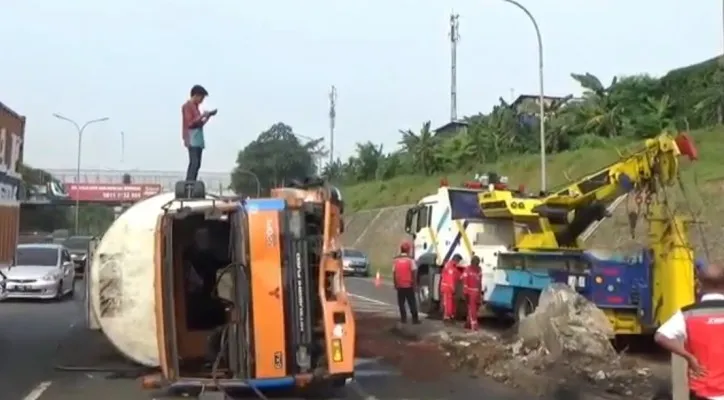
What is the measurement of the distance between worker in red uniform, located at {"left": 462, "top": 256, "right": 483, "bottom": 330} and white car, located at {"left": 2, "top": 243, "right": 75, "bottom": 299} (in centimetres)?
1100

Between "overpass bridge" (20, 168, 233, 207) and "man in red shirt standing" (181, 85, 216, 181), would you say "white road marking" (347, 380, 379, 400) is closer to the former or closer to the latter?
"man in red shirt standing" (181, 85, 216, 181)

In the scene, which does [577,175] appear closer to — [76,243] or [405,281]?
[76,243]

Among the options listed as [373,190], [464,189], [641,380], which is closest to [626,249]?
[641,380]

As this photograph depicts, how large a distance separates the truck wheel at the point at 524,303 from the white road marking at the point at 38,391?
8339 mm

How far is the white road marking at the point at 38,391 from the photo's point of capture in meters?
11.5

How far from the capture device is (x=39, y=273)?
25438 millimetres

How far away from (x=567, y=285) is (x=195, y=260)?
20.2 ft

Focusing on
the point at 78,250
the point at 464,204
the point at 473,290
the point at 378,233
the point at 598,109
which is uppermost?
the point at 598,109

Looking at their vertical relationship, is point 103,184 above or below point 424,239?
above

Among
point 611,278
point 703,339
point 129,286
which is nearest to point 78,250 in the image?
point 611,278

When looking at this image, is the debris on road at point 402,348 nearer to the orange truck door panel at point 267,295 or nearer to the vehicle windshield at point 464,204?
the vehicle windshield at point 464,204

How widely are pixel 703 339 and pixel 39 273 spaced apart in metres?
21.8

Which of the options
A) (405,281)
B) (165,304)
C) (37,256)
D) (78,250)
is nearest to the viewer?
(165,304)

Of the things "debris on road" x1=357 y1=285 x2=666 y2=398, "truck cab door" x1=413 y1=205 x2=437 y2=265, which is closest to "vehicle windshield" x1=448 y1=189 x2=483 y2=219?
"truck cab door" x1=413 y1=205 x2=437 y2=265
